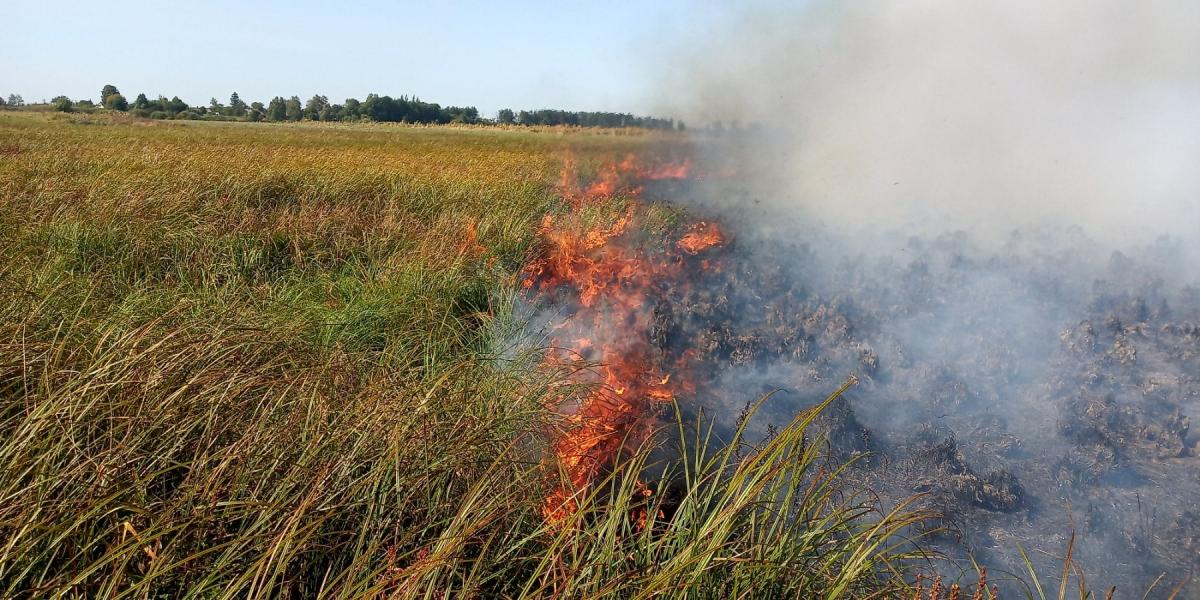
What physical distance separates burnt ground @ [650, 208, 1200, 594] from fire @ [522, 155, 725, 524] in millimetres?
202

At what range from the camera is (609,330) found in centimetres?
546

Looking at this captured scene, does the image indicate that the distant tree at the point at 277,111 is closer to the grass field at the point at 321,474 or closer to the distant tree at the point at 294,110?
the distant tree at the point at 294,110

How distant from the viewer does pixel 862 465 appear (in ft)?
13.8

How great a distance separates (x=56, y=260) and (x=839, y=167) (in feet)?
28.3

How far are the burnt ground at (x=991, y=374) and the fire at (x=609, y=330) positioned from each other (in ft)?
0.66

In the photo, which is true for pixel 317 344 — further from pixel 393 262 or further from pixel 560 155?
pixel 560 155

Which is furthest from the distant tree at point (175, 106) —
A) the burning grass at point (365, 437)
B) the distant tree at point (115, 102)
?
the burning grass at point (365, 437)

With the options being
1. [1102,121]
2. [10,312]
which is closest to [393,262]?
[10,312]

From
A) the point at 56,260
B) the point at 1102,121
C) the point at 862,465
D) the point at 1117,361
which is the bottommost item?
the point at 862,465

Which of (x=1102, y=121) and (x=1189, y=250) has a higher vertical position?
(x=1102, y=121)

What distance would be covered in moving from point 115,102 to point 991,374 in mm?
79712

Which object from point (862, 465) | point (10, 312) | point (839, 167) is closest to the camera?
point (10, 312)

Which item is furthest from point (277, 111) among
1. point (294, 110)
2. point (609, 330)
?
point (609, 330)

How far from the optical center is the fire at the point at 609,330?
3396mm
